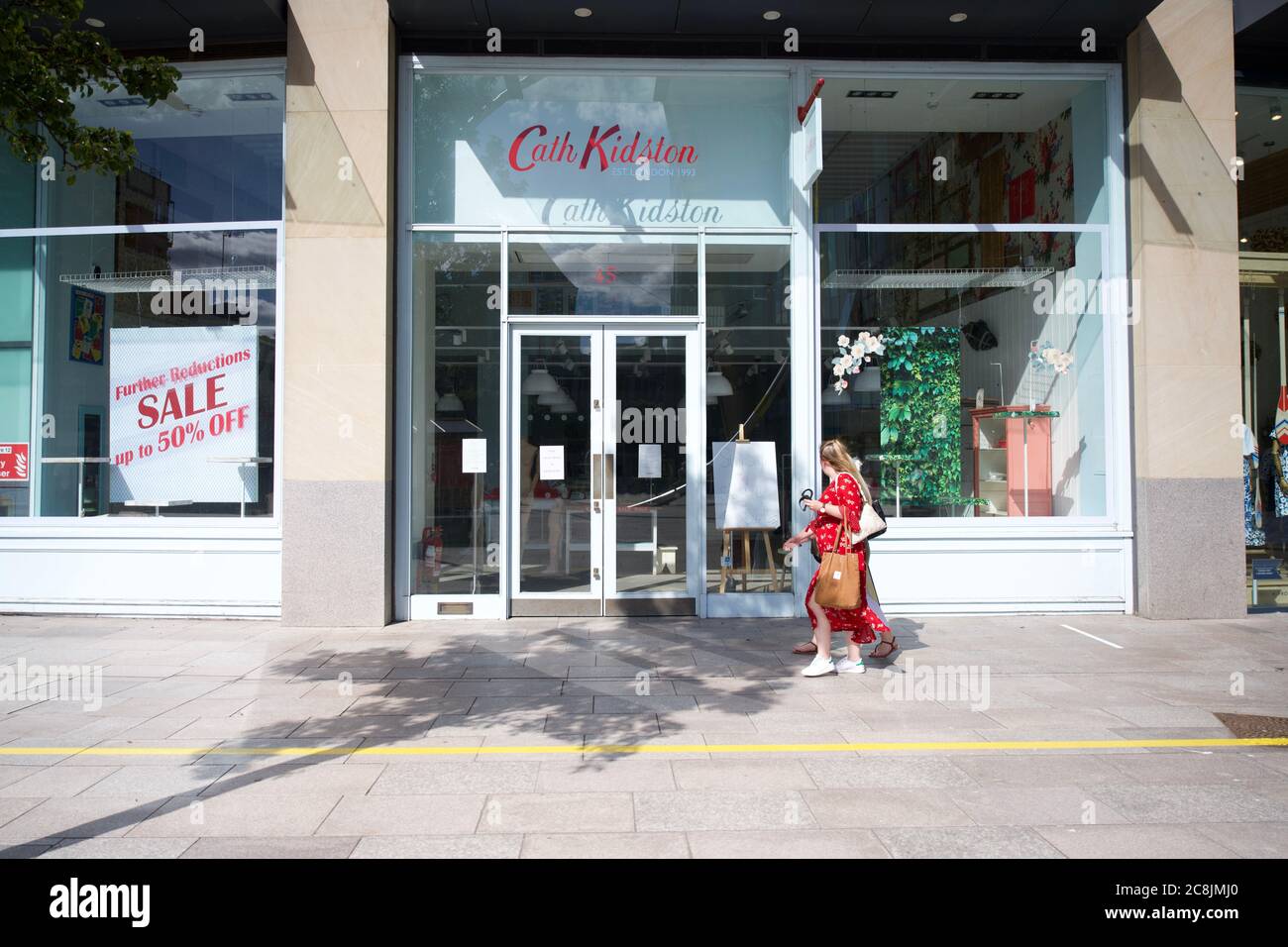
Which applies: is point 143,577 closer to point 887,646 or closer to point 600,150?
point 600,150

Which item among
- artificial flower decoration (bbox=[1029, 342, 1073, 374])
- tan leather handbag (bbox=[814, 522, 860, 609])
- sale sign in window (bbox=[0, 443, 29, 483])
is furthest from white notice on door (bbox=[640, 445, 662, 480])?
sale sign in window (bbox=[0, 443, 29, 483])

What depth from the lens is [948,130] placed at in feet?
33.1

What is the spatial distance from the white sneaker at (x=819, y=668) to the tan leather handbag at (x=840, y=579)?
448 mm

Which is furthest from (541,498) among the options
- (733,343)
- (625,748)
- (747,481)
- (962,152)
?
(962,152)

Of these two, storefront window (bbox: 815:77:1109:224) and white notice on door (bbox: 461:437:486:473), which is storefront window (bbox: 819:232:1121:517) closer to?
storefront window (bbox: 815:77:1109:224)

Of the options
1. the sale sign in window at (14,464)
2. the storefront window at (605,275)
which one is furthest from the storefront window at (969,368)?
the sale sign in window at (14,464)

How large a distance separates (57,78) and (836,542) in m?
6.16

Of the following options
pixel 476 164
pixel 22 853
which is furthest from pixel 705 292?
pixel 22 853

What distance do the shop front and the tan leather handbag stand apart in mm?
2447

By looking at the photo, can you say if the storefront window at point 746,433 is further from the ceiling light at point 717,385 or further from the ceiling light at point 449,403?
the ceiling light at point 449,403

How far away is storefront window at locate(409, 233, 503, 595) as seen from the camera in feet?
30.5

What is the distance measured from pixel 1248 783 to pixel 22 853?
229 inches

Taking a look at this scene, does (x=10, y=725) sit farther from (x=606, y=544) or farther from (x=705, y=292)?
(x=705, y=292)
